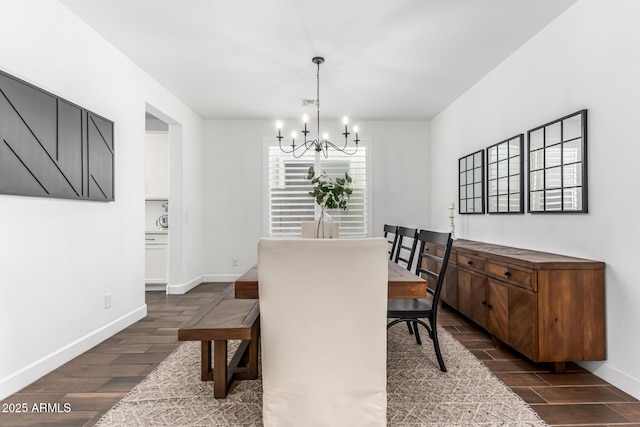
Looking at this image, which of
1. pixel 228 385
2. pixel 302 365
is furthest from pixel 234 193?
pixel 302 365

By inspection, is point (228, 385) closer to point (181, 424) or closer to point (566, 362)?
point (181, 424)

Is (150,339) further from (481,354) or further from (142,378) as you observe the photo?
(481,354)

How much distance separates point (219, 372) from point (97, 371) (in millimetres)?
1041

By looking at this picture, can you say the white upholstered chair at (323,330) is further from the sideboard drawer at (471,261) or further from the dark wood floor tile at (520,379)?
the sideboard drawer at (471,261)

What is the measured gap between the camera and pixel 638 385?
209cm

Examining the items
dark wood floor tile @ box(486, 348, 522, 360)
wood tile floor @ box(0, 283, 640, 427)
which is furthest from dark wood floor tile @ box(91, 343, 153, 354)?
dark wood floor tile @ box(486, 348, 522, 360)

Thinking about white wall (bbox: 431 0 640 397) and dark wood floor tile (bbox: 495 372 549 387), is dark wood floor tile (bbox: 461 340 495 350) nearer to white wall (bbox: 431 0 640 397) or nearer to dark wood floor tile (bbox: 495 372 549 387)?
dark wood floor tile (bbox: 495 372 549 387)

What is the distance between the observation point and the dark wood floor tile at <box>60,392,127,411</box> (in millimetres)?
2033

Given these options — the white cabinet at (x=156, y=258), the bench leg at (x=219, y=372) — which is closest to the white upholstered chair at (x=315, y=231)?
the bench leg at (x=219, y=372)

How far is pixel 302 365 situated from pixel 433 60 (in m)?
3.16

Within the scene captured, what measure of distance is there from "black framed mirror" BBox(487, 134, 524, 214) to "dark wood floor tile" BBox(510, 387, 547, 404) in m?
1.59

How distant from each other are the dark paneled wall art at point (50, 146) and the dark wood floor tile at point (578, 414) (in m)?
3.29

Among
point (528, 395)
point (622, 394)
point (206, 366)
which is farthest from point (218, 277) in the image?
point (622, 394)

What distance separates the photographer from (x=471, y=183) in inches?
169
